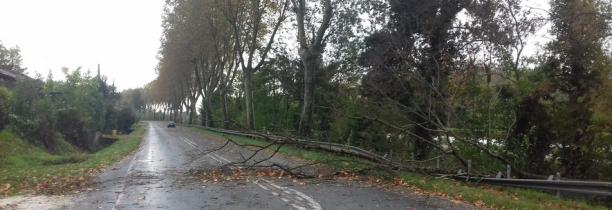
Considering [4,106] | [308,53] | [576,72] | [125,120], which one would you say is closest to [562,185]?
[576,72]

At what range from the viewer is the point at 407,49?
24.6 meters

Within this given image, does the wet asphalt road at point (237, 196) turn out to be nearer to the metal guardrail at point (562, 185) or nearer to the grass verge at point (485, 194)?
the grass verge at point (485, 194)

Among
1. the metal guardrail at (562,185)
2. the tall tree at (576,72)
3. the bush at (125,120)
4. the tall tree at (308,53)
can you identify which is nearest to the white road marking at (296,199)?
the metal guardrail at (562,185)

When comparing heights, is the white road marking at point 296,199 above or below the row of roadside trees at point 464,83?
below

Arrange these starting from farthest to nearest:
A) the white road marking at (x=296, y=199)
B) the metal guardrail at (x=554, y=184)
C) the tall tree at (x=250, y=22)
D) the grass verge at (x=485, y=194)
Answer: the tall tree at (x=250, y=22) → the grass verge at (x=485, y=194) → the metal guardrail at (x=554, y=184) → the white road marking at (x=296, y=199)

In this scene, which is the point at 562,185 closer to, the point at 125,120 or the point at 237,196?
the point at 237,196

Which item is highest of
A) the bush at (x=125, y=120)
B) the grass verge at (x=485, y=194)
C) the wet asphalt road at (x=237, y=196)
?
the bush at (x=125, y=120)

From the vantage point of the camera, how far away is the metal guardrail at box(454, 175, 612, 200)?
9.64 m

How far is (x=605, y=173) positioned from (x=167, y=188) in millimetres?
13115

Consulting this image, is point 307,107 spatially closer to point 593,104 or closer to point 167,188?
point 593,104

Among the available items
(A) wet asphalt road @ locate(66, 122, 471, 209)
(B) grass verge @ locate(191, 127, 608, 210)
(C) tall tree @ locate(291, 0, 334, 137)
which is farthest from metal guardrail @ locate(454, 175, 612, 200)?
(C) tall tree @ locate(291, 0, 334, 137)

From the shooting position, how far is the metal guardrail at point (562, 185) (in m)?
9.64

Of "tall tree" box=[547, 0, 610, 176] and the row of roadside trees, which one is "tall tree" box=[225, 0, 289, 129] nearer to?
the row of roadside trees

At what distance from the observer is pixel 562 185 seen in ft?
35.9
